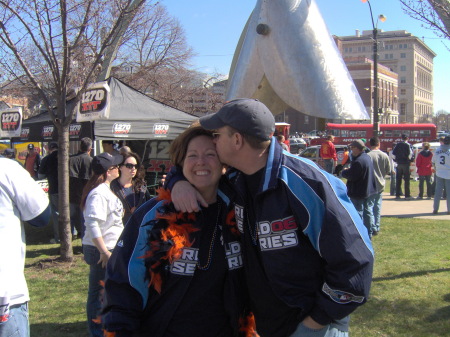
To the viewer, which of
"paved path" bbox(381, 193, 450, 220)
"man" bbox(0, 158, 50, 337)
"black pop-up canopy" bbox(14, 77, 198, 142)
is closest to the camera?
"man" bbox(0, 158, 50, 337)

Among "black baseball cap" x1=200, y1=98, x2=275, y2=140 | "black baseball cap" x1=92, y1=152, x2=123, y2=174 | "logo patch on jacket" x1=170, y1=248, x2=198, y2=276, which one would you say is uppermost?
"black baseball cap" x1=200, y1=98, x2=275, y2=140

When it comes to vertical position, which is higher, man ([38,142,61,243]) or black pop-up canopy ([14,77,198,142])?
black pop-up canopy ([14,77,198,142])

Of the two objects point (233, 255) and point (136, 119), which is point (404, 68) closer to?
point (136, 119)

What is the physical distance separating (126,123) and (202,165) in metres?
6.84

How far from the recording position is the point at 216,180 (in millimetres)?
2096

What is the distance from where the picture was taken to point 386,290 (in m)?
5.46

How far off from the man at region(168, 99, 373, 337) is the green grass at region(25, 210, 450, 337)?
9.15 feet

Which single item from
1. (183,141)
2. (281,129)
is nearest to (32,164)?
(281,129)

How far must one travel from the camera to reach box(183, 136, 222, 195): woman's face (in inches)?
81.0

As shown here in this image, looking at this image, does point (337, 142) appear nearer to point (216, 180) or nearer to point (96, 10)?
point (96, 10)

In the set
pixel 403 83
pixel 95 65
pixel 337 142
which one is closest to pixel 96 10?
Answer: pixel 95 65

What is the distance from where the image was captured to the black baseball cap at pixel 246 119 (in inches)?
72.6

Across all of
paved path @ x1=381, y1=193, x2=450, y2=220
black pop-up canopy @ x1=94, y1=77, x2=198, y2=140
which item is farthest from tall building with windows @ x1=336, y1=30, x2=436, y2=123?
black pop-up canopy @ x1=94, y1=77, x2=198, y2=140

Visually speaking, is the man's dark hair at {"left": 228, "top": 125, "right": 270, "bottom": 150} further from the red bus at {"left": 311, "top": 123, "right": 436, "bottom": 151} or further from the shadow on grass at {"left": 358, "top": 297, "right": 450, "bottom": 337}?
the red bus at {"left": 311, "top": 123, "right": 436, "bottom": 151}
